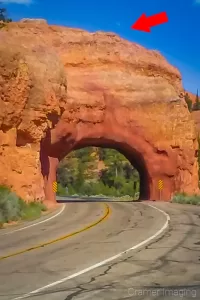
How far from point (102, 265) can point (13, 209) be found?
12.3 m

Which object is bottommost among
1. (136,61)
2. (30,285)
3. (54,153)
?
(30,285)

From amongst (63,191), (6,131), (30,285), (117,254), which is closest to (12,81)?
(6,131)

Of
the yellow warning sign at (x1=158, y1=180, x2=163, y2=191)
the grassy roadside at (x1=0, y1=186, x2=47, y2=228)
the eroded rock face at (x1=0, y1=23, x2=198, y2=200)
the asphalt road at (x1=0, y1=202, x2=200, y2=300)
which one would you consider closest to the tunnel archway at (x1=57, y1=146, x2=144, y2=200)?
the eroded rock face at (x1=0, y1=23, x2=198, y2=200)

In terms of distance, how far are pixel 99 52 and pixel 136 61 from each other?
374 cm

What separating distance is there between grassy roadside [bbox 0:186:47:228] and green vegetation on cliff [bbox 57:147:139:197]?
1700 inches

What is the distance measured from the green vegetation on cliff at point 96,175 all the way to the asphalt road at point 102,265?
51501mm

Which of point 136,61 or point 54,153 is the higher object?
point 136,61

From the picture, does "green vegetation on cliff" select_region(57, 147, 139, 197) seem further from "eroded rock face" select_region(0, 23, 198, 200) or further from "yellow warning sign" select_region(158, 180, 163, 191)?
"yellow warning sign" select_region(158, 180, 163, 191)

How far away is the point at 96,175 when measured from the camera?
82.1 meters

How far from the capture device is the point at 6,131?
25.9 meters

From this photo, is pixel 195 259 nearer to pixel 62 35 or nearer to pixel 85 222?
pixel 85 222

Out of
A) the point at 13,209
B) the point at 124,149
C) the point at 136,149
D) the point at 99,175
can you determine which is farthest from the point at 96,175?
the point at 13,209

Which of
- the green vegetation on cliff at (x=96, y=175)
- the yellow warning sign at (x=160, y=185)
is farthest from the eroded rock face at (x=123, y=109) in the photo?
the green vegetation on cliff at (x=96, y=175)

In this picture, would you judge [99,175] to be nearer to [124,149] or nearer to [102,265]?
[124,149]
